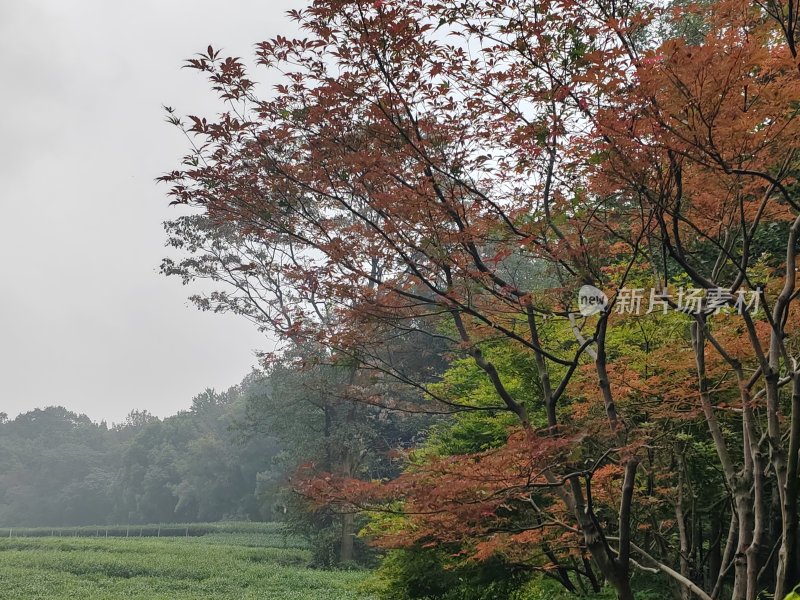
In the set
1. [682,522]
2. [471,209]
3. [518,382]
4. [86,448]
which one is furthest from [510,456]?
[86,448]

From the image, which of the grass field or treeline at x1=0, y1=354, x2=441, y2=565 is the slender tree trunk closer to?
the grass field

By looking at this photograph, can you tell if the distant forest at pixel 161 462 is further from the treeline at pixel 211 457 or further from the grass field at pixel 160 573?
the grass field at pixel 160 573

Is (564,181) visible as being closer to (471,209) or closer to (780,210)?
(471,209)

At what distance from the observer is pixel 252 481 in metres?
37.5

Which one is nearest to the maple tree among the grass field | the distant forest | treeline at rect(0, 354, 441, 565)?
the grass field

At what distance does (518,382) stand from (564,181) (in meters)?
4.00

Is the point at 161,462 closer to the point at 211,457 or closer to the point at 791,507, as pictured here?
the point at 211,457
